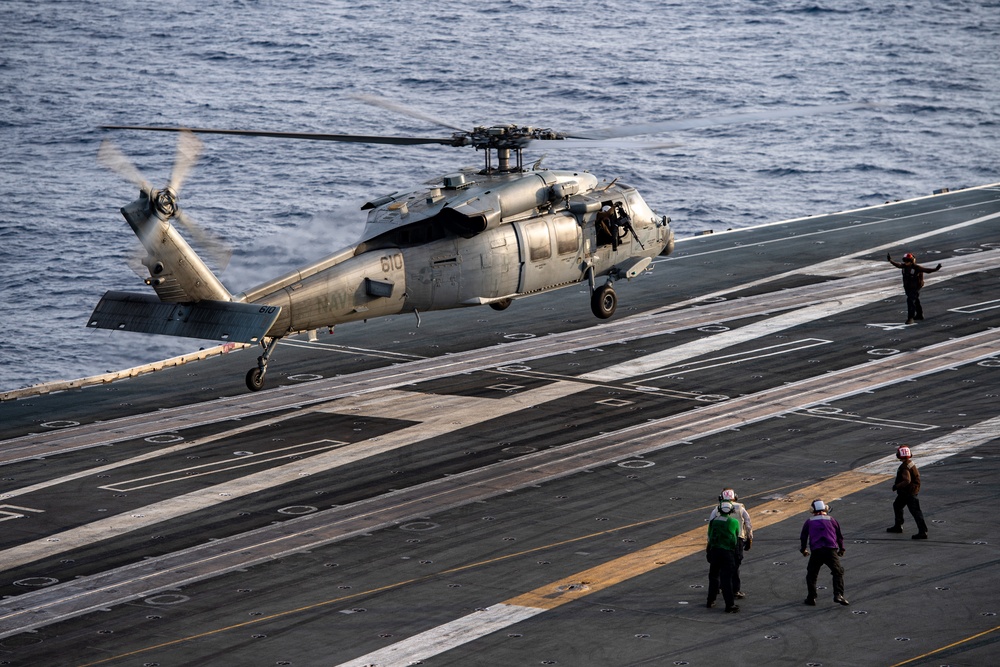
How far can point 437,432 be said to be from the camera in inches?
1454

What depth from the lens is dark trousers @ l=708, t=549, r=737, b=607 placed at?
24.2 m

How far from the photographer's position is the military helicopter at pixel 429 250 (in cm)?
3241

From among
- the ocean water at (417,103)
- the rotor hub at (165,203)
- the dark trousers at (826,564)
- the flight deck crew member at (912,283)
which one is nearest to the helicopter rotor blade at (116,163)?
the rotor hub at (165,203)

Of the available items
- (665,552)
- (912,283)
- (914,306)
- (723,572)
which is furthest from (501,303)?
(723,572)

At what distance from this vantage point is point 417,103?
113 m

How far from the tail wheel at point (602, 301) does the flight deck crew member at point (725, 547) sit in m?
17.4

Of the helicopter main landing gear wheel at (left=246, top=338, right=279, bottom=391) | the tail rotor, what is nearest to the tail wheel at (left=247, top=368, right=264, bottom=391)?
the helicopter main landing gear wheel at (left=246, top=338, right=279, bottom=391)

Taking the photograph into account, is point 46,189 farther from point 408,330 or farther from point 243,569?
point 243,569

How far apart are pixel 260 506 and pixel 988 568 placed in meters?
15.2

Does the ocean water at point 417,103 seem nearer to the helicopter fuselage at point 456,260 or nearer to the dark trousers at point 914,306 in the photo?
the helicopter fuselage at point 456,260

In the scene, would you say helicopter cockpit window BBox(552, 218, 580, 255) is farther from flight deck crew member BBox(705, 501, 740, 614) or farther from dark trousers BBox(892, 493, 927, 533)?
flight deck crew member BBox(705, 501, 740, 614)

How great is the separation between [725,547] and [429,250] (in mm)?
15207

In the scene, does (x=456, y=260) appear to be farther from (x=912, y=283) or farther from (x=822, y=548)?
(x=912, y=283)

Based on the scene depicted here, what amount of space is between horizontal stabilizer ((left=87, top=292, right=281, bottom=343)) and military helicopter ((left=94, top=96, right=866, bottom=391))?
0.08ft
